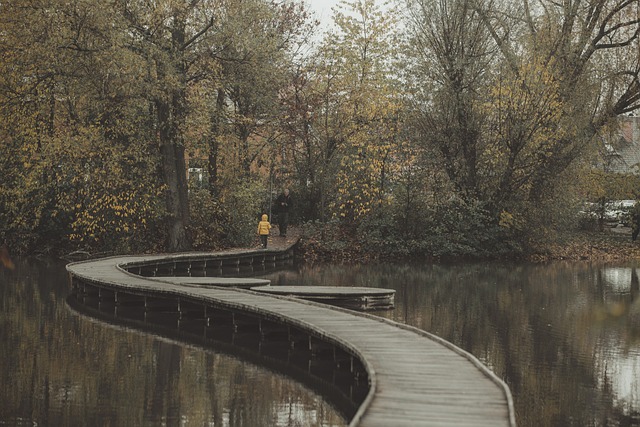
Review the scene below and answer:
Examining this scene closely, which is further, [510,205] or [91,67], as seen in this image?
[510,205]

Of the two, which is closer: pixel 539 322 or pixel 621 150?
pixel 539 322

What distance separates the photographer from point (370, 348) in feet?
35.8

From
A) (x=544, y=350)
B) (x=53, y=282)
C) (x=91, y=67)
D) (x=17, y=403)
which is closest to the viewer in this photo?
(x=17, y=403)

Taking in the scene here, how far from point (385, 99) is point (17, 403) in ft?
78.7

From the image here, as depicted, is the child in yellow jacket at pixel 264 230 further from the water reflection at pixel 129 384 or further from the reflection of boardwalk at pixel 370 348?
the water reflection at pixel 129 384

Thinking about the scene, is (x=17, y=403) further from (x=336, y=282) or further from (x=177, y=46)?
(x=177, y=46)

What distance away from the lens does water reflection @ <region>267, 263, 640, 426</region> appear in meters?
10.3

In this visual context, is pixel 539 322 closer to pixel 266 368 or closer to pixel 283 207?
pixel 266 368

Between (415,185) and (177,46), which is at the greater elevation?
(177,46)

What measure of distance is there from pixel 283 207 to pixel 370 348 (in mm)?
21312

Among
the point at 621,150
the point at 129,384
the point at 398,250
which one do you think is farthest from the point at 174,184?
the point at 621,150

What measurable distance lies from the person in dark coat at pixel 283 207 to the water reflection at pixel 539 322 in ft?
13.2

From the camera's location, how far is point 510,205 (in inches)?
1257

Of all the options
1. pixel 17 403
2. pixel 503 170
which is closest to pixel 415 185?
pixel 503 170
